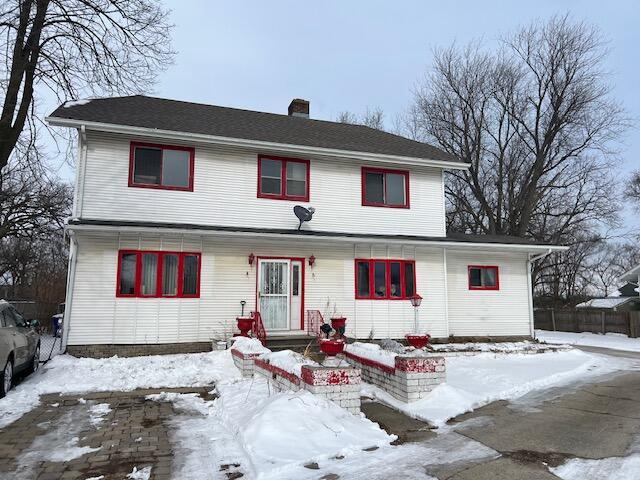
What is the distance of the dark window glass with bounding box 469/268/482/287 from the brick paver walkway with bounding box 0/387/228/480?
11.0 metres

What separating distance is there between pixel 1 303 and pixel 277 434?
700cm

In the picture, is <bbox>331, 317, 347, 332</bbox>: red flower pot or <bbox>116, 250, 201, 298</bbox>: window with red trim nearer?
<bbox>116, 250, 201, 298</bbox>: window with red trim

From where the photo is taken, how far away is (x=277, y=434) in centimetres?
528

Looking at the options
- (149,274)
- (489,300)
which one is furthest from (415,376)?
(489,300)

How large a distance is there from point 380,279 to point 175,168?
6699 mm

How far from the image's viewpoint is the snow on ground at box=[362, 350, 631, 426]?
707cm

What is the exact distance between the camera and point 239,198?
13.2 m

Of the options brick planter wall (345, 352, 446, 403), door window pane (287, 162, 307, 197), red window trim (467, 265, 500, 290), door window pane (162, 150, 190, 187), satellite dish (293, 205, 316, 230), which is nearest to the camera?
brick planter wall (345, 352, 446, 403)

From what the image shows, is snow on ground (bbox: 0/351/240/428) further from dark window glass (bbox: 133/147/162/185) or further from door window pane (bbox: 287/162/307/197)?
door window pane (bbox: 287/162/307/197)

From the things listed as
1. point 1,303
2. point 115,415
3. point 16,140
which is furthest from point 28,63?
point 115,415

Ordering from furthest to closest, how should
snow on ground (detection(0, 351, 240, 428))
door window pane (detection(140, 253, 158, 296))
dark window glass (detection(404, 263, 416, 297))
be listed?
dark window glass (detection(404, 263, 416, 297)), door window pane (detection(140, 253, 158, 296)), snow on ground (detection(0, 351, 240, 428))

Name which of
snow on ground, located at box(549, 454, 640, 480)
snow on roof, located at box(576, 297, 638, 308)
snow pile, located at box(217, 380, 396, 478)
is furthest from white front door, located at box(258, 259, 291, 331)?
snow on roof, located at box(576, 297, 638, 308)

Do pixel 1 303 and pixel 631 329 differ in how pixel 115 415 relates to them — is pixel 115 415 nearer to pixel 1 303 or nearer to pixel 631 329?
pixel 1 303

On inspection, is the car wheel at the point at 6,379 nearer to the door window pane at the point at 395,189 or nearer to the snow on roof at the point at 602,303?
the door window pane at the point at 395,189
